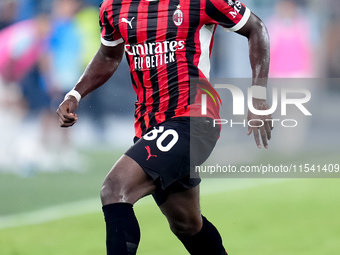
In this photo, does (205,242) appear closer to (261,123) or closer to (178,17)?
(261,123)

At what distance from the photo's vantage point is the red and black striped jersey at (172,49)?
4.25 meters

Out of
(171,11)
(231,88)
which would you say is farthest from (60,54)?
(171,11)

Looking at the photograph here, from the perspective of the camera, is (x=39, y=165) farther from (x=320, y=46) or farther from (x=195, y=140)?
(x=195, y=140)

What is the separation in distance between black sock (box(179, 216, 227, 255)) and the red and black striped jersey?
68 centimetres

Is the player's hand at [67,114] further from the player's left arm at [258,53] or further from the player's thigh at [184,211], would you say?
the player's left arm at [258,53]

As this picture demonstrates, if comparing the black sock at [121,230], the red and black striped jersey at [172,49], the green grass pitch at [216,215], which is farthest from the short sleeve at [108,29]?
the green grass pitch at [216,215]

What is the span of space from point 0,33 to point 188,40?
16.1 ft

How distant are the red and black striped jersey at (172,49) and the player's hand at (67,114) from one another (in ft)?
1.16

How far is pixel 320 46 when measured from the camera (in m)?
9.39

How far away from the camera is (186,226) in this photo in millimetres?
4473

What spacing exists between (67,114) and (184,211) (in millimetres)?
827

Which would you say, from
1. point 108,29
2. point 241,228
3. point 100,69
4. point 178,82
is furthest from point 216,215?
point 178,82

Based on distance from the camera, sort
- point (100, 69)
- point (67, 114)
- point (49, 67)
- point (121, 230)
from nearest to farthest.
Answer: point (121, 230) < point (67, 114) < point (100, 69) < point (49, 67)

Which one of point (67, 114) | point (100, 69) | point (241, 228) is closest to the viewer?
point (67, 114)
